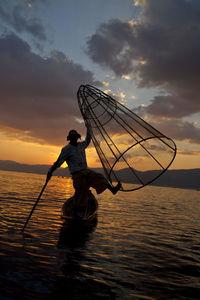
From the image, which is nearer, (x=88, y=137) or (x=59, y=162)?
(x=59, y=162)

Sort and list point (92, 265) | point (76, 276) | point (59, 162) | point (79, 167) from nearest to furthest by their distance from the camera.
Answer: point (76, 276) < point (92, 265) < point (59, 162) < point (79, 167)

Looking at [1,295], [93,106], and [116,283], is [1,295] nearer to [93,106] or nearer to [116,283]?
[116,283]

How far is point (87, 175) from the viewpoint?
324 inches

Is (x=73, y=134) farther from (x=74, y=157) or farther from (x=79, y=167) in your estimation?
(x=79, y=167)

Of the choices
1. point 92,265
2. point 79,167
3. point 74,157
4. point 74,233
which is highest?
point 74,157

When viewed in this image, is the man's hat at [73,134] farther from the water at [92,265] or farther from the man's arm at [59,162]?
the water at [92,265]

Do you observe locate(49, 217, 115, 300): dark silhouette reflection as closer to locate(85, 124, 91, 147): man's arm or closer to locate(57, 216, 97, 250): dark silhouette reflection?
locate(57, 216, 97, 250): dark silhouette reflection

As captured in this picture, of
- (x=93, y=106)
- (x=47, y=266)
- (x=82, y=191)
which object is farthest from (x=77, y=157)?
(x=47, y=266)

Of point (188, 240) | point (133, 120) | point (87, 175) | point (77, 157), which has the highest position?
point (133, 120)

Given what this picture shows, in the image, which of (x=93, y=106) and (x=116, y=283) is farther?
(x=93, y=106)

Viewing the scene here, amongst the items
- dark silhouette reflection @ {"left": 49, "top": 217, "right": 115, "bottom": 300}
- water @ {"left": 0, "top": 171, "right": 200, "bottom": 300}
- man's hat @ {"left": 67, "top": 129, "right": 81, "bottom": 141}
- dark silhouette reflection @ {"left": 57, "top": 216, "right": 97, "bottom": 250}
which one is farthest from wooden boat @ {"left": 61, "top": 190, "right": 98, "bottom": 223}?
man's hat @ {"left": 67, "top": 129, "right": 81, "bottom": 141}

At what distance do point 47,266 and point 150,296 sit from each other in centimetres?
210

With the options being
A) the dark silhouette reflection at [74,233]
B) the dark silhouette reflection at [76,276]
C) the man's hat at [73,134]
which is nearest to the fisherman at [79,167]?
the man's hat at [73,134]

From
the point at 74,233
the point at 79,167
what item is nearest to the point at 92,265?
the point at 74,233
